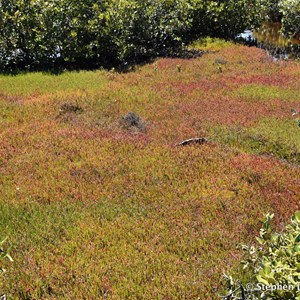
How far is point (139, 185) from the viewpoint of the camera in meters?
9.34

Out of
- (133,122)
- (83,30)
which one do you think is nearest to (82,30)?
(83,30)

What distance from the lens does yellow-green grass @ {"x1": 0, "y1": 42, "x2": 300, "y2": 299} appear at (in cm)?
630

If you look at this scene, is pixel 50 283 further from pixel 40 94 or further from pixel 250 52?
pixel 250 52

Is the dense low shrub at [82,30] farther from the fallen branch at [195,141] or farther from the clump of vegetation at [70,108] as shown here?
the fallen branch at [195,141]

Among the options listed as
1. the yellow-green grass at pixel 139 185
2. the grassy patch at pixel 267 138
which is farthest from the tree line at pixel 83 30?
the grassy patch at pixel 267 138

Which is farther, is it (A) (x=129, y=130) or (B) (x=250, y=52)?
(B) (x=250, y=52)

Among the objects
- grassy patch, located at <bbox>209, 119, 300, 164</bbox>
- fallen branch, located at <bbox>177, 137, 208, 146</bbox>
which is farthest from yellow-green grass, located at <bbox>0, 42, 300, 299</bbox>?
fallen branch, located at <bbox>177, 137, 208, 146</bbox>

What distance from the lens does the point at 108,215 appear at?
8.09 m

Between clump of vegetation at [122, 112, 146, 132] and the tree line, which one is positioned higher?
the tree line

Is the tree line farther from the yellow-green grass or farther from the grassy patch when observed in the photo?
the grassy patch

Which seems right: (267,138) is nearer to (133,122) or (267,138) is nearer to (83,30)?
(133,122)

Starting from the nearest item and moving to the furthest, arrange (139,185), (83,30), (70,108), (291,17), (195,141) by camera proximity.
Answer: (139,185) < (195,141) < (70,108) < (83,30) < (291,17)

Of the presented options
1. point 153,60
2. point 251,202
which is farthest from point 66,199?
point 153,60

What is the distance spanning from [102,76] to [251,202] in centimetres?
1454
